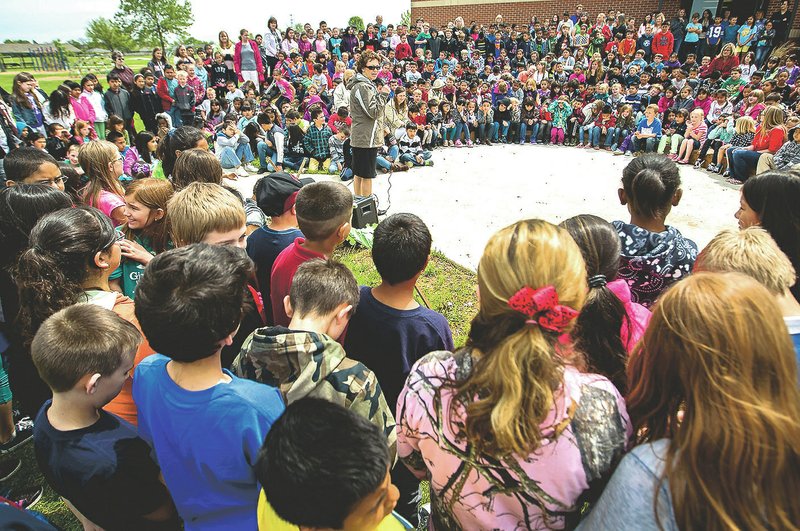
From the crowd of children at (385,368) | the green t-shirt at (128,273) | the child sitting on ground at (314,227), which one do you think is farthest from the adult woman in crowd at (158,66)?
the child sitting on ground at (314,227)

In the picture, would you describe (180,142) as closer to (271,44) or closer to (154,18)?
(271,44)

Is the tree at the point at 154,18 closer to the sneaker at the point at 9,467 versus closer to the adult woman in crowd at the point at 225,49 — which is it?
the adult woman in crowd at the point at 225,49

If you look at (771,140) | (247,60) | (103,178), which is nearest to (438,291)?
(103,178)

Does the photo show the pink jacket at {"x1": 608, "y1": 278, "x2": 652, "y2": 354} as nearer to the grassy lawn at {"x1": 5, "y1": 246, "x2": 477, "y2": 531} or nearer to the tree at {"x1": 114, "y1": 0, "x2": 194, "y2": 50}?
the grassy lawn at {"x1": 5, "y1": 246, "x2": 477, "y2": 531}

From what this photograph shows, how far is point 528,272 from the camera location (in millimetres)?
1094

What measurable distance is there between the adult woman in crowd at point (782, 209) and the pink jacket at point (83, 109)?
11397 mm

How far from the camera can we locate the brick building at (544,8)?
53.4 feet

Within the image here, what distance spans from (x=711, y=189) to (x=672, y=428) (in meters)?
8.10

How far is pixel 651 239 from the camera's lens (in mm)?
2285

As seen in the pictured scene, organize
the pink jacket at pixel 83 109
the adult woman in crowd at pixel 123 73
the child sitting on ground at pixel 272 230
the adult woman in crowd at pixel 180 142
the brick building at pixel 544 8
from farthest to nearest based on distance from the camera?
the brick building at pixel 544 8 < the adult woman in crowd at pixel 123 73 < the pink jacket at pixel 83 109 < the adult woman in crowd at pixel 180 142 < the child sitting on ground at pixel 272 230

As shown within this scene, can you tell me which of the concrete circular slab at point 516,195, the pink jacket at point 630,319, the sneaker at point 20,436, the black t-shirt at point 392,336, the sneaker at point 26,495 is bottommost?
the sneaker at point 26,495

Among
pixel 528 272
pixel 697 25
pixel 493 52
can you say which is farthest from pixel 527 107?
pixel 528 272

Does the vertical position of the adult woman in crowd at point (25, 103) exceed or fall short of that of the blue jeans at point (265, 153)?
it exceeds it

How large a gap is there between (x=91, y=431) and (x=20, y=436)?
1.77 metres
